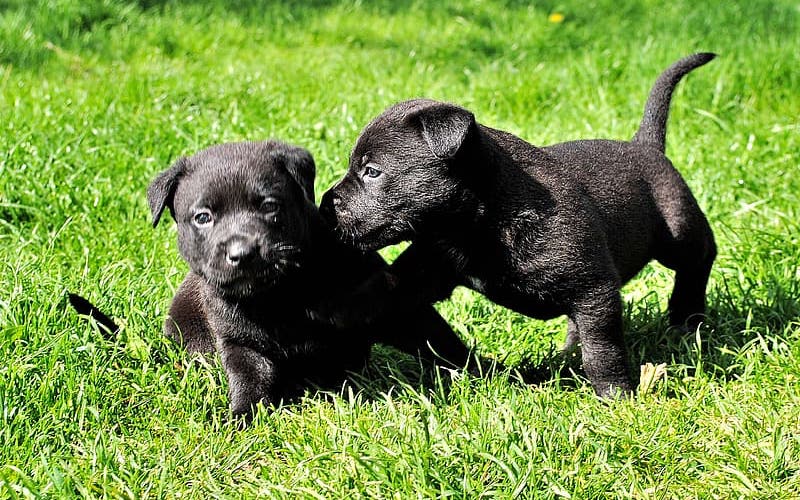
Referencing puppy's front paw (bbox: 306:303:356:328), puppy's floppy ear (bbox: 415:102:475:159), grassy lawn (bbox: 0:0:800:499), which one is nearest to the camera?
grassy lawn (bbox: 0:0:800:499)

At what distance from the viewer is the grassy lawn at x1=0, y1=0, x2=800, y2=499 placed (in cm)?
345

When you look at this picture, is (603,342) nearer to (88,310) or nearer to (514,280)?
(514,280)

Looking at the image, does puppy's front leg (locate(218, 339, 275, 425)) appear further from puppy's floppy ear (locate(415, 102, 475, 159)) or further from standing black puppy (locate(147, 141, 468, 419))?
puppy's floppy ear (locate(415, 102, 475, 159))

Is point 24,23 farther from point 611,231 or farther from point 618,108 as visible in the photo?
point 611,231

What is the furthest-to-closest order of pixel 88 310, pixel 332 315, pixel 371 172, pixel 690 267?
pixel 690 267 → pixel 88 310 → pixel 332 315 → pixel 371 172

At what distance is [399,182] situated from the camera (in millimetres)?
3809

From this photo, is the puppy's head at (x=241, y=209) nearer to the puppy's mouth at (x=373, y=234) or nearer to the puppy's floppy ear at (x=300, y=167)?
the puppy's floppy ear at (x=300, y=167)

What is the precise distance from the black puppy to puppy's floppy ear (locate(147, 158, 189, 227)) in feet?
2.03

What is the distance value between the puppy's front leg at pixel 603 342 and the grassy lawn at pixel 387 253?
0.13m

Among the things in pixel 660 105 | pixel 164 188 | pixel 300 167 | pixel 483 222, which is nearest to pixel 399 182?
pixel 483 222

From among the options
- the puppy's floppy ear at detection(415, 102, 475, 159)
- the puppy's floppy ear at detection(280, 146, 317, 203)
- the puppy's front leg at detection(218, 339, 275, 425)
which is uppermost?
the puppy's floppy ear at detection(415, 102, 475, 159)

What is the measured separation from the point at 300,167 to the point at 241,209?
1.21 ft

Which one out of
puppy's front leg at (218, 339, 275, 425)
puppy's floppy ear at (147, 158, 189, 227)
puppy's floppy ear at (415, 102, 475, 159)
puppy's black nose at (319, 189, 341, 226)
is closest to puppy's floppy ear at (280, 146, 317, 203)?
puppy's black nose at (319, 189, 341, 226)

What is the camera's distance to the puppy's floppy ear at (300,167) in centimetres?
405
